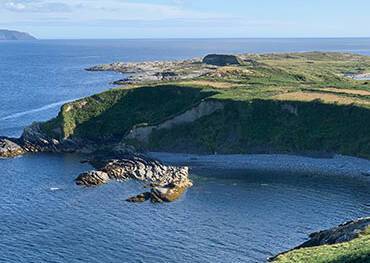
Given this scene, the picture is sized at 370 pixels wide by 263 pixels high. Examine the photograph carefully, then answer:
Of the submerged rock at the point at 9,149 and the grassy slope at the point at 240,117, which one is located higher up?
the grassy slope at the point at 240,117

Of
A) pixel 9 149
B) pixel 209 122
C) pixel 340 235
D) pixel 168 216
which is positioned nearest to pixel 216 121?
pixel 209 122

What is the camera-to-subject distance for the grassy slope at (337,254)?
130 feet

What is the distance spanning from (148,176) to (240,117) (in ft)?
85.3

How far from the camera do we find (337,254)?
43.0 metres

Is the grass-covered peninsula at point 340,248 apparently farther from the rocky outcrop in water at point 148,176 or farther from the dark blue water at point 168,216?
the rocky outcrop in water at point 148,176

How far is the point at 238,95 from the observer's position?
11331cm

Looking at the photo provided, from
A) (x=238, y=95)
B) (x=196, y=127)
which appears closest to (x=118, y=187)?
(x=196, y=127)

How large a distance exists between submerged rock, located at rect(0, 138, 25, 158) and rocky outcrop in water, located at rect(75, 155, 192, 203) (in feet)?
68.6

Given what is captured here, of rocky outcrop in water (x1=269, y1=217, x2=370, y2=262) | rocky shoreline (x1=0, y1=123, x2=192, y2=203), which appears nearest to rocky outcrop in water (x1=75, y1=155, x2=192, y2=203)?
rocky shoreline (x1=0, y1=123, x2=192, y2=203)

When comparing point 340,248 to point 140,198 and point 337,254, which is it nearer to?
point 337,254

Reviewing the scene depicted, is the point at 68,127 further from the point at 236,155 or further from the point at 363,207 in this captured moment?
the point at 363,207

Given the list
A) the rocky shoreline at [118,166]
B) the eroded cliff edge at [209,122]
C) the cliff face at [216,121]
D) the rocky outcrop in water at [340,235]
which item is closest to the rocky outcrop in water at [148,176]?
the rocky shoreline at [118,166]

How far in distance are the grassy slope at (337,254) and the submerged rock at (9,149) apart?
68512 mm

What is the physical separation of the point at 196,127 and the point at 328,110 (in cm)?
2394
